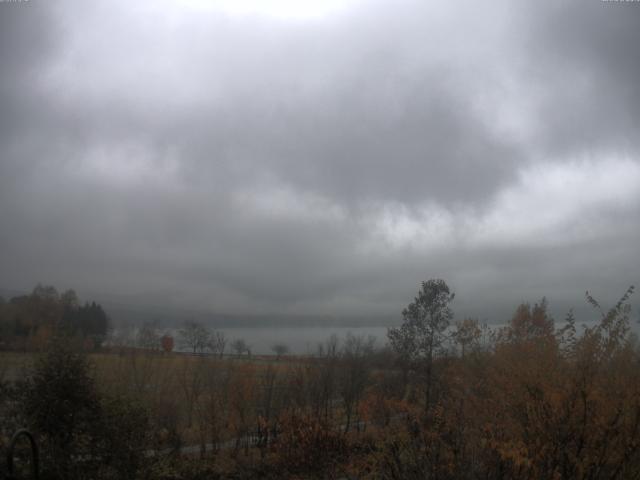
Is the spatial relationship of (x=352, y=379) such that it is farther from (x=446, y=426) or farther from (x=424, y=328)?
(x=446, y=426)

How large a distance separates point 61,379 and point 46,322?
19.7m

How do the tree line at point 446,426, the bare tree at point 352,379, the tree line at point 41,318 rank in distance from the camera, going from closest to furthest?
the tree line at point 446,426 → the tree line at point 41,318 → the bare tree at point 352,379

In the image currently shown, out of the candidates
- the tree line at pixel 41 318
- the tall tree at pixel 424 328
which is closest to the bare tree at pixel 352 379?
the tall tree at pixel 424 328

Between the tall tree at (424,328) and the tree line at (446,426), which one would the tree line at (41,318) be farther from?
the tall tree at (424,328)

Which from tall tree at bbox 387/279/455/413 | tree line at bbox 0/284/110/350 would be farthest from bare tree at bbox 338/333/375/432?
tree line at bbox 0/284/110/350

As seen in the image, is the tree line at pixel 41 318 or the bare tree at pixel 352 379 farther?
the bare tree at pixel 352 379

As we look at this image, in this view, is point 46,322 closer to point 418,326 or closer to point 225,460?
point 225,460

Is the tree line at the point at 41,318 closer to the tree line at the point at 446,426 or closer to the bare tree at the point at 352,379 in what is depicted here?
the tree line at the point at 446,426

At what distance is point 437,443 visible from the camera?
973cm

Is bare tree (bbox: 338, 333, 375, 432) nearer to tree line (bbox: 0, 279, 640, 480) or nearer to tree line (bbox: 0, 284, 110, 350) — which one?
tree line (bbox: 0, 279, 640, 480)

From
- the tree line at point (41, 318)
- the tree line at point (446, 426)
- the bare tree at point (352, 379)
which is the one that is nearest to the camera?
the tree line at point (446, 426)

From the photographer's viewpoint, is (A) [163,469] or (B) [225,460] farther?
(B) [225,460]

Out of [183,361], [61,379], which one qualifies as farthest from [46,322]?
[61,379]

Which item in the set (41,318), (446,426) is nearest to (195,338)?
(41,318)
